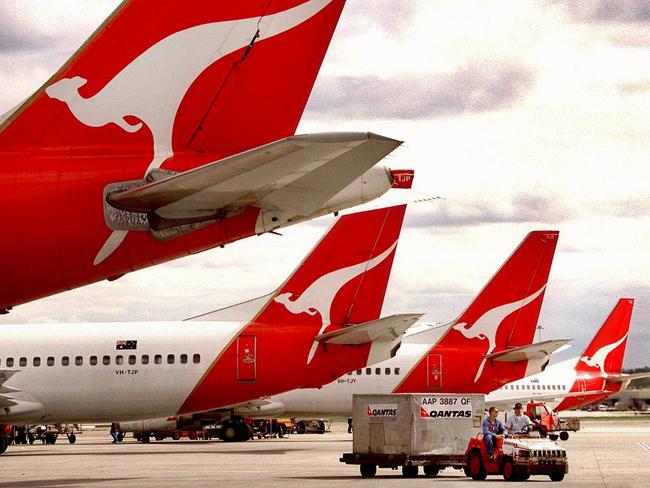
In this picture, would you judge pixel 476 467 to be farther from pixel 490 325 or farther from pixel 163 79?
pixel 490 325

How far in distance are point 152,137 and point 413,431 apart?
15137 mm

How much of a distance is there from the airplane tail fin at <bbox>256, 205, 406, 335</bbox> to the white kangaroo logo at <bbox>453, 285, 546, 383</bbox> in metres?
7.55

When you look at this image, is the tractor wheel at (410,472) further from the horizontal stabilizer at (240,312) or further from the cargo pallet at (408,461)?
the horizontal stabilizer at (240,312)

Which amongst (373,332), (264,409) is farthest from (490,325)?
(373,332)

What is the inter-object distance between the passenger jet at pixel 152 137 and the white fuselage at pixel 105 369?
21215 mm

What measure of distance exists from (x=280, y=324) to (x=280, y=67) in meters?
21.4

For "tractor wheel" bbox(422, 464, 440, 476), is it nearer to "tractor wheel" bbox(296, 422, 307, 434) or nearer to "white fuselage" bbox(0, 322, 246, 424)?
"white fuselage" bbox(0, 322, 246, 424)

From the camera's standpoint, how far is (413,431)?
27.5 metres

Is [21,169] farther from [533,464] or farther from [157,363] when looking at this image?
[157,363]

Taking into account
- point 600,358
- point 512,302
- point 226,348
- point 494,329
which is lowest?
point 226,348

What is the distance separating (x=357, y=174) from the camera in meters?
12.2

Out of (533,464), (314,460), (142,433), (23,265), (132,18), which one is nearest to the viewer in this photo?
(23,265)

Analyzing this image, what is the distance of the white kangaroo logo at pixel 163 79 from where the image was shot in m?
14.3

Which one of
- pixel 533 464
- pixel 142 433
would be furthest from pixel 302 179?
pixel 142 433
